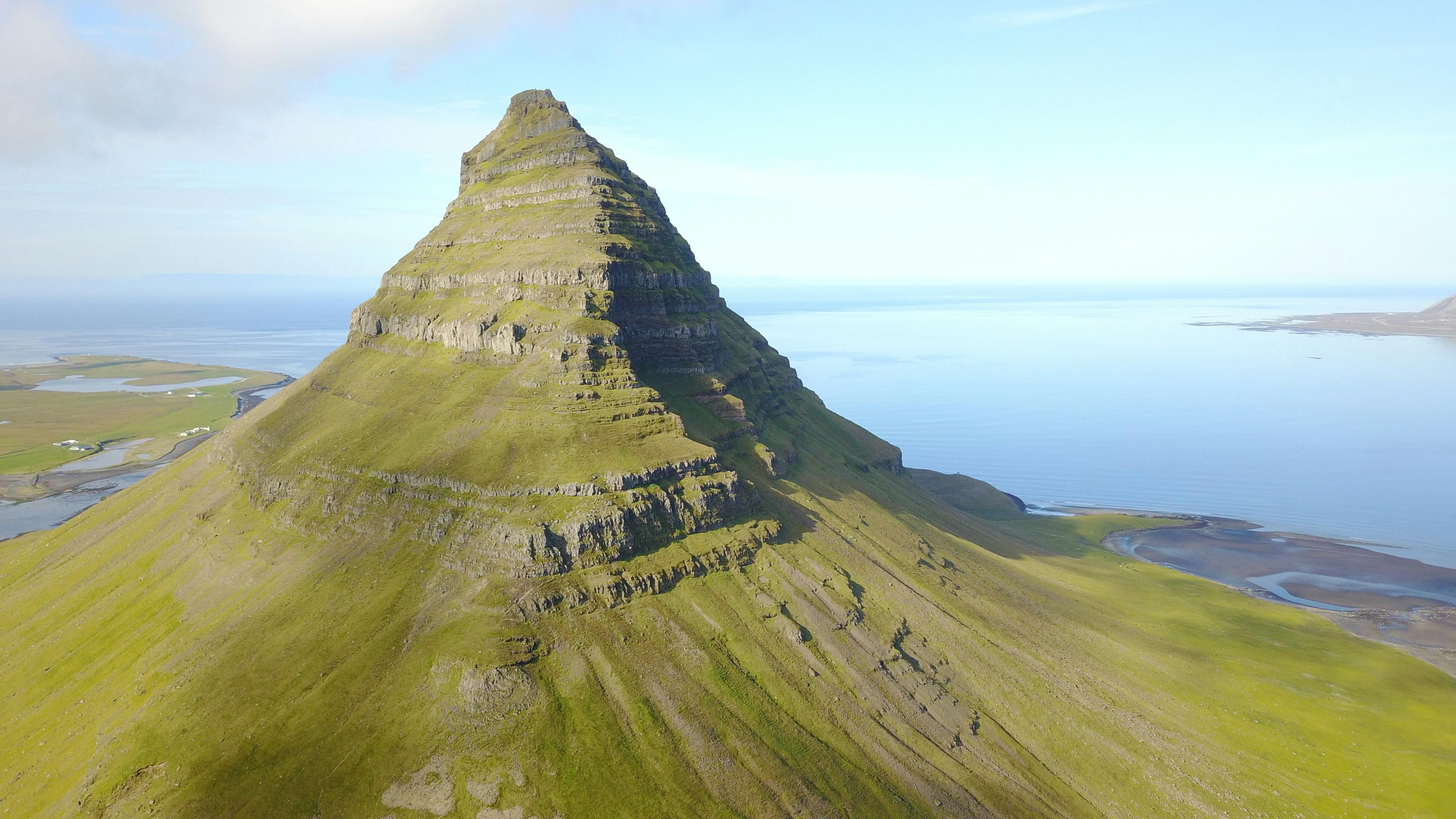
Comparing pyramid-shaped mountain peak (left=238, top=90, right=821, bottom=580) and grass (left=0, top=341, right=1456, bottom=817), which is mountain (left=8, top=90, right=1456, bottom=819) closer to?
grass (left=0, top=341, right=1456, bottom=817)

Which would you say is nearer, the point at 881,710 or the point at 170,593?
the point at 881,710

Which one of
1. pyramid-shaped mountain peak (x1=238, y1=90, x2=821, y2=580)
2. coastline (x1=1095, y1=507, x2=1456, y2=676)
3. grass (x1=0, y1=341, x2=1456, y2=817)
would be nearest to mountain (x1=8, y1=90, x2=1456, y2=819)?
grass (x1=0, y1=341, x2=1456, y2=817)

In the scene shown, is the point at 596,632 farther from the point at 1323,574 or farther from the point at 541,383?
the point at 1323,574

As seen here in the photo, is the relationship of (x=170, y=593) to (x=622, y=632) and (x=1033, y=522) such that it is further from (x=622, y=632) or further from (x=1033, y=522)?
(x=1033, y=522)

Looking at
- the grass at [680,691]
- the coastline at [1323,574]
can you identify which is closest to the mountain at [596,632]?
the grass at [680,691]

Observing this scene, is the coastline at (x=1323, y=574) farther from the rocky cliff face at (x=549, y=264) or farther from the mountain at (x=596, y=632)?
the rocky cliff face at (x=549, y=264)

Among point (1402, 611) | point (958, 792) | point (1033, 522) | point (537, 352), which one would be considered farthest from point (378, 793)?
point (1402, 611)
